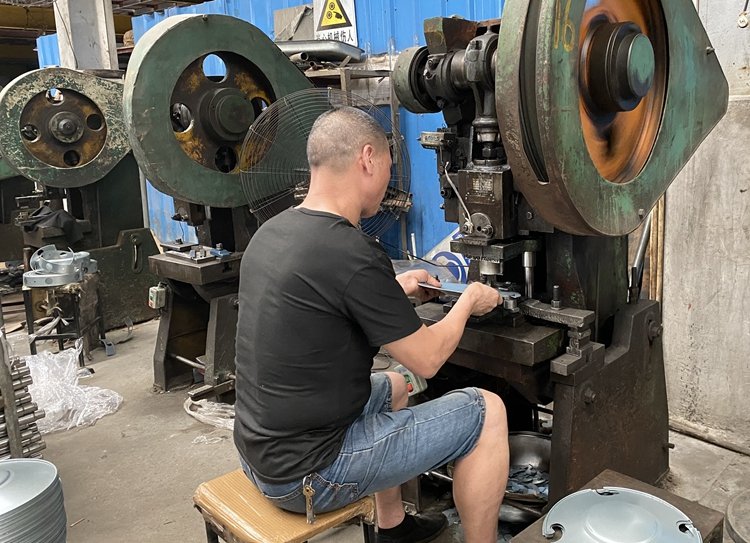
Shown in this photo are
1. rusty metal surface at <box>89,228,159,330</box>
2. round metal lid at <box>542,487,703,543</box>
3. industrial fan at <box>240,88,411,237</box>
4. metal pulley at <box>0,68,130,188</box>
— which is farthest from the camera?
rusty metal surface at <box>89,228,159,330</box>

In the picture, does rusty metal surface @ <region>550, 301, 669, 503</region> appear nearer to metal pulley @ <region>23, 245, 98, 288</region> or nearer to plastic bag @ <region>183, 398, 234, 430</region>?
plastic bag @ <region>183, 398, 234, 430</region>

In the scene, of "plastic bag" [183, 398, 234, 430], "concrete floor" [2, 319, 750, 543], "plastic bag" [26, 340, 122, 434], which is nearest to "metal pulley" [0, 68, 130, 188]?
"plastic bag" [26, 340, 122, 434]

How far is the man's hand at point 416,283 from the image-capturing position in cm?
181

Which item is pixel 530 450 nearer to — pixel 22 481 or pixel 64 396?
pixel 22 481

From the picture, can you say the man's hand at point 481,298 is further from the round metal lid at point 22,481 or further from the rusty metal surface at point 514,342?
the round metal lid at point 22,481

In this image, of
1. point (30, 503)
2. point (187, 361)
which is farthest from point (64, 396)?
point (30, 503)

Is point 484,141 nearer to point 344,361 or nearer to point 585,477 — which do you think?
point 344,361

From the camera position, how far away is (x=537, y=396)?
184cm

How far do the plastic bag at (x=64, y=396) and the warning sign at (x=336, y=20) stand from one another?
7.52 ft

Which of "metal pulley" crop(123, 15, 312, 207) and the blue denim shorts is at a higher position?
"metal pulley" crop(123, 15, 312, 207)

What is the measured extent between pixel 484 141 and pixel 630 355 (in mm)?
761

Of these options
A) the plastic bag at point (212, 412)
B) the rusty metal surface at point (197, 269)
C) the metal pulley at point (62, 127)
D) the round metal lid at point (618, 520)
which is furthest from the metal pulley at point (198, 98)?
the round metal lid at point (618, 520)

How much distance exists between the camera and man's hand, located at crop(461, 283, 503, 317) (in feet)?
5.25

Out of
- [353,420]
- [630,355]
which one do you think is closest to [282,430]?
[353,420]
